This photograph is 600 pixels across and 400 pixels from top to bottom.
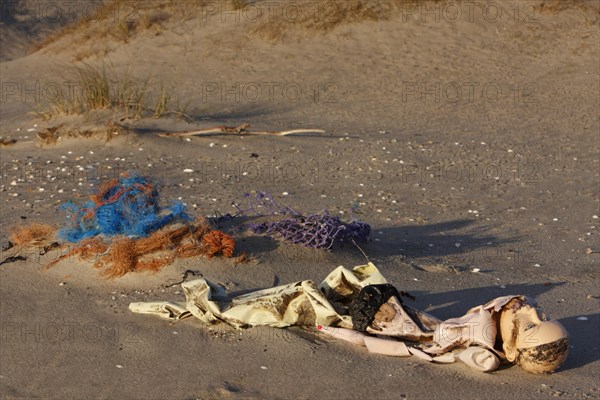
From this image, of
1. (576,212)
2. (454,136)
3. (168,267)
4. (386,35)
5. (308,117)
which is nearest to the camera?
(168,267)

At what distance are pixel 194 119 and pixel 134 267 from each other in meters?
4.82

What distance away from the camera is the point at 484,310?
4875 mm

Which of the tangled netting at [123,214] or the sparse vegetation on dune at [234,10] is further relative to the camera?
the sparse vegetation on dune at [234,10]

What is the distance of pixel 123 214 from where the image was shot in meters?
6.27

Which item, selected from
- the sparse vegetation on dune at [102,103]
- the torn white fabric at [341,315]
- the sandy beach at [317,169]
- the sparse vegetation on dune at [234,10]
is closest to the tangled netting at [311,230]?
the sandy beach at [317,169]

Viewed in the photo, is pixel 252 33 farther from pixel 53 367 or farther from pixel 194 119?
pixel 53 367

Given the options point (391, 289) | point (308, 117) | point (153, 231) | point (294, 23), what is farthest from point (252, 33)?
point (391, 289)

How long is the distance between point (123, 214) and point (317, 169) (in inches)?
120

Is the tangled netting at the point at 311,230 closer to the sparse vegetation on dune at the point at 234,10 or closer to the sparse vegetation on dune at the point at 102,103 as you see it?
the sparse vegetation on dune at the point at 102,103

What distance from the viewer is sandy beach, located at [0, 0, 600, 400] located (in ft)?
16.0

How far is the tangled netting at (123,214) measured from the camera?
622cm

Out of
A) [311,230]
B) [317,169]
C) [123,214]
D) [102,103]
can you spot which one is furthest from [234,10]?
[311,230]

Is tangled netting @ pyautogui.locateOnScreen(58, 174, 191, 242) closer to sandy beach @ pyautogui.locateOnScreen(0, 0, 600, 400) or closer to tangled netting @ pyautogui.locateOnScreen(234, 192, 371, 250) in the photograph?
sandy beach @ pyautogui.locateOnScreen(0, 0, 600, 400)

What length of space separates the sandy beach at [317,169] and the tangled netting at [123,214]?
282 millimetres
